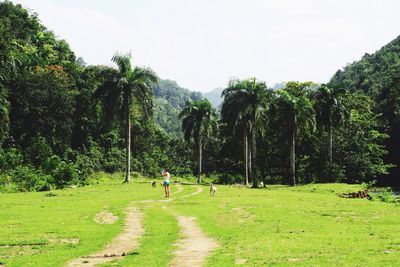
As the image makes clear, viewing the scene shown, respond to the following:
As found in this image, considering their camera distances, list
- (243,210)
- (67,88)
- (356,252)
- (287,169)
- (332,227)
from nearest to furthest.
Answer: (356,252) < (332,227) < (243,210) < (67,88) < (287,169)

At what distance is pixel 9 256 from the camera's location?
1838cm

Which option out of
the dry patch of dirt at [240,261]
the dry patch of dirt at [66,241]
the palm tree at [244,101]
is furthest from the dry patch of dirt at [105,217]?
the palm tree at [244,101]

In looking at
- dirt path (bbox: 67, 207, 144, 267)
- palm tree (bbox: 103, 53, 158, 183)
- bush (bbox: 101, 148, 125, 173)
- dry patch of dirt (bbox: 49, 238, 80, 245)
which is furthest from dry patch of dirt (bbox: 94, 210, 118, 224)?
bush (bbox: 101, 148, 125, 173)

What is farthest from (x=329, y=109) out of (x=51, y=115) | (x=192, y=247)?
(x=192, y=247)

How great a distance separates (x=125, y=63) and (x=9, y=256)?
161ft

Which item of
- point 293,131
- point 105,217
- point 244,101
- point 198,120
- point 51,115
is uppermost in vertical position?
point 244,101

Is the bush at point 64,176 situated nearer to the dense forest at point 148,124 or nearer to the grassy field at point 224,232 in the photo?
the dense forest at point 148,124

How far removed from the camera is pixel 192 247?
19641mm

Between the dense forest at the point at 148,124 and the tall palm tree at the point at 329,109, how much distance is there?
0.59 ft

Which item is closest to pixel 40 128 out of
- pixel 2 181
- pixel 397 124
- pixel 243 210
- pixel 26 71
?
pixel 26 71

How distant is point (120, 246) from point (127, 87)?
46.6m

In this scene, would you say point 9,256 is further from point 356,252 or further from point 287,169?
point 287,169

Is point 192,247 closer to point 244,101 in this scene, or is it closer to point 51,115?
point 244,101

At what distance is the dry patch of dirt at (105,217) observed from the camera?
27920 millimetres
